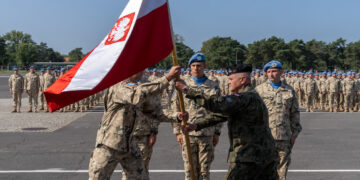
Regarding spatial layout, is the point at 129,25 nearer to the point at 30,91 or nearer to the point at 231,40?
the point at 30,91

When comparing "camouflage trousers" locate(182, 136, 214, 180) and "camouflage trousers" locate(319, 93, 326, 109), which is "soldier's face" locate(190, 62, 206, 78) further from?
"camouflage trousers" locate(319, 93, 326, 109)

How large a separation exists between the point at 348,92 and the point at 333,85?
→ 863 millimetres

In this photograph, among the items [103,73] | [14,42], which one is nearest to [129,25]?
[103,73]

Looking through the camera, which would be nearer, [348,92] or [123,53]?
[123,53]

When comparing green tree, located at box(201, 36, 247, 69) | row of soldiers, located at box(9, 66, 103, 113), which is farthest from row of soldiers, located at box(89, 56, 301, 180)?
green tree, located at box(201, 36, 247, 69)

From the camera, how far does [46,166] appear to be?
8055 mm

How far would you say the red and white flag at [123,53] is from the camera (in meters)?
3.98

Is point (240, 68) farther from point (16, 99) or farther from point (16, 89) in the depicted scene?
point (16, 89)

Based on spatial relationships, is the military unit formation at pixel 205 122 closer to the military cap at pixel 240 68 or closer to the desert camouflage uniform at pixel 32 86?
the military cap at pixel 240 68

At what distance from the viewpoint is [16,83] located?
19.4 m

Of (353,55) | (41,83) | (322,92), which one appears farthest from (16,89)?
(353,55)

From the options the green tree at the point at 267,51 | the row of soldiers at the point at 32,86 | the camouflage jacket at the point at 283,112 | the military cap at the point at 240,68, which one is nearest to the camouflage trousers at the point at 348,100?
the row of soldiers at the point at 32,86

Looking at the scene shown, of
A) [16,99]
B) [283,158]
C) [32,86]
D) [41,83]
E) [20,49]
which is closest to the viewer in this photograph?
[283,158]

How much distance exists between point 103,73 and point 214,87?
2.39 metres
